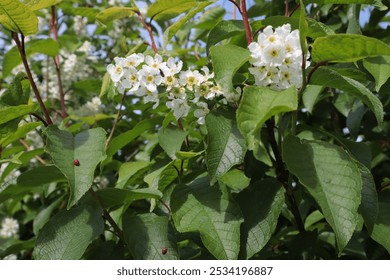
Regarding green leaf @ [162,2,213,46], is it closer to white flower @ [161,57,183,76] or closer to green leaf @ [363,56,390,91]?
white flower @ [161,57,183,76]

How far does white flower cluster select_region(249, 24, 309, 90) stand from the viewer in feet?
3.99

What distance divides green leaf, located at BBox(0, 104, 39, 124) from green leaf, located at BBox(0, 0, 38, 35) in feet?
0.68

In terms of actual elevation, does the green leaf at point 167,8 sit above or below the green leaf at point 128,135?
above

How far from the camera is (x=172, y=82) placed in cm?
141

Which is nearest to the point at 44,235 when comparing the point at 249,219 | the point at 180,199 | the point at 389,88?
the point at 180,199

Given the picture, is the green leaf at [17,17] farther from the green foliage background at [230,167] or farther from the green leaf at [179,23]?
the green leaf at [179,23]

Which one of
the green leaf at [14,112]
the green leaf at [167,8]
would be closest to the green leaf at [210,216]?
the green leaf at [14,112]

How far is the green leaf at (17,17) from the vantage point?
1.37m

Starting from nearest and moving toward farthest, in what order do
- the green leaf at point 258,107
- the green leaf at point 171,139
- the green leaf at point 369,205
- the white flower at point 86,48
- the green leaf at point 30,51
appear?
1. the green leaf at point 258,107
2. the green leaf at point 369,205
3. the green leaf at point 171,139
4. the green leaf at point 30,51
5. the white flower at point 86,48

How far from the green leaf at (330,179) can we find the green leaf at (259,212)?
0.18m

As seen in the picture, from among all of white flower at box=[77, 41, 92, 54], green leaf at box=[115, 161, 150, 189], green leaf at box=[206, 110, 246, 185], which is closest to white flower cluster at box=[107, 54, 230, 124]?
green leaf at box=[206, 110, 246, 185]

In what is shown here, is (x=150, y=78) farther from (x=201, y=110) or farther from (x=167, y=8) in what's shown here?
(x=167, y=8)

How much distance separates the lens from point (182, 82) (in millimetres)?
1412

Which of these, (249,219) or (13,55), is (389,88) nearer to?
(249,219)
